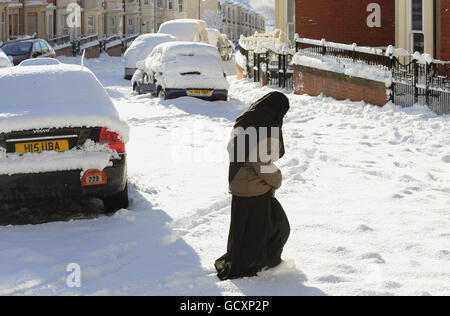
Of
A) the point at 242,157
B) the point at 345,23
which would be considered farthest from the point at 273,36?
the point at 242,157

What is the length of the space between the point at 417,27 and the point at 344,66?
2278 millimetres

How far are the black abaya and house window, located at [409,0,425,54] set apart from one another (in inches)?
555

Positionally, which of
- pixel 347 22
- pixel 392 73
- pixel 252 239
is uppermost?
pixel 347 22

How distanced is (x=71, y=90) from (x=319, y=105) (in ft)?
34.5

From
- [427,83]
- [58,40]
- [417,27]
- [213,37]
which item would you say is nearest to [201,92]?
[417,27]

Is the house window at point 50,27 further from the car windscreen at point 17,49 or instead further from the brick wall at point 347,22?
the brick wall at point 347,22

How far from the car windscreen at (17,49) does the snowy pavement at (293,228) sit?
1884cm

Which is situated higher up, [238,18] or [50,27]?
[238,18]

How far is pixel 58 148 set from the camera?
806cm

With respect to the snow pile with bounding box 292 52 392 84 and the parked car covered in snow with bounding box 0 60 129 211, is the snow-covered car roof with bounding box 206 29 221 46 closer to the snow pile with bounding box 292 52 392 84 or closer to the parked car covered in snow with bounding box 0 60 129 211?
the snow pile with bounding box 292 52 392 84

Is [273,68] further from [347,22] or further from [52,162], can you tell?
[52,162]

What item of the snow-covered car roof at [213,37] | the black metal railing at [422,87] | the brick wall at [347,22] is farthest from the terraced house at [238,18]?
the black metal railing at [422,87]

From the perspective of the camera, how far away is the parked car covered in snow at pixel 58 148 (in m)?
7.92

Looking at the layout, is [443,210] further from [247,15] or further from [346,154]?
[247,15]
